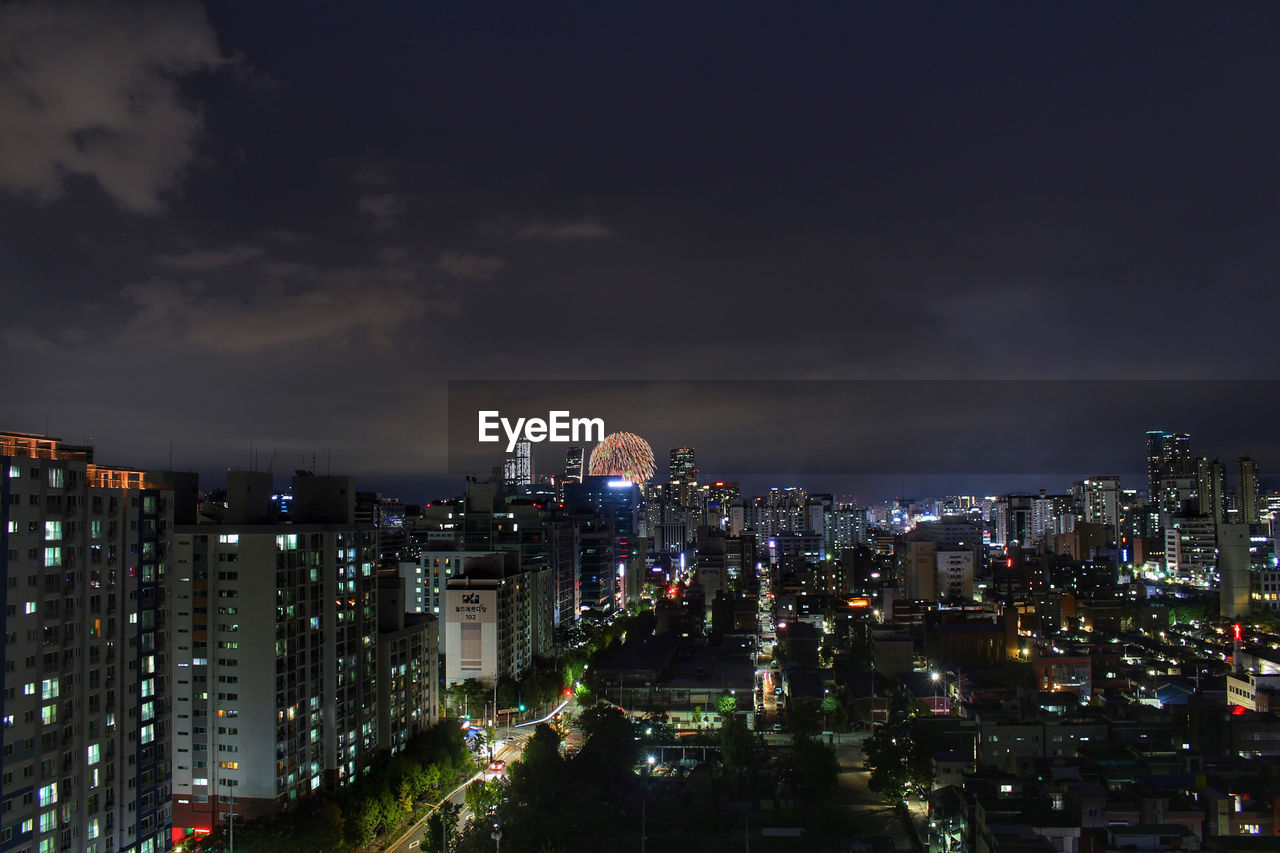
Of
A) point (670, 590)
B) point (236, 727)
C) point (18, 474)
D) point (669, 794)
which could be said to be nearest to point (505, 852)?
point (669, 794)

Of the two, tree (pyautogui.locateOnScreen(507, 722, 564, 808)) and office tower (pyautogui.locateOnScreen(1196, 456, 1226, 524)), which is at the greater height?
office tower (pyautogui.locateOnScreen(1196, 456, 1226, 524))

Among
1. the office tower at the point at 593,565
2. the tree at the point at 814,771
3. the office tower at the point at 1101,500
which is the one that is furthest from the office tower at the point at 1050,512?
the tree at the point at 814,771

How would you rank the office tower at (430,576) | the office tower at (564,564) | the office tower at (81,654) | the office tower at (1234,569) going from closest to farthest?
the office tower at (81,654) → the office tower at (430,576) → the office tower at (564,564) → the office tower at (1234,569)

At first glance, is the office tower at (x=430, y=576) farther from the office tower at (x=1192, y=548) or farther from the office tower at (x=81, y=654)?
the office tower at (x=1192, y=548)

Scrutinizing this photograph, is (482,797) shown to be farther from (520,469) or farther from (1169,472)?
(1169,472)

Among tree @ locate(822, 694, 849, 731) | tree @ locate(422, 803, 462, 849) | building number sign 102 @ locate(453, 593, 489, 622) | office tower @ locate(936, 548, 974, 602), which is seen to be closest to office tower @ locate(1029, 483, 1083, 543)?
office tower @ locate(936, 548, 974, 602)

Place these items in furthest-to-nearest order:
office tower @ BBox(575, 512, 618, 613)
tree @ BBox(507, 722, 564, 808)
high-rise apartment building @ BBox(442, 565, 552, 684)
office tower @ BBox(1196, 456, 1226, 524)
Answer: office tower @ BBox(1196, 456, 1226, 524) → office tower @ BBox(575, 512, 618, 613) → high-rise apartment building @ BBox(442, 565, 552, 684) → tree @ BBox(507, 722, 564, 808)

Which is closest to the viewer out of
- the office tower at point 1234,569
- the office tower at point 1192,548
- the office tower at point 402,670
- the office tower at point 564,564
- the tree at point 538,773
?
the tree at point 538,773

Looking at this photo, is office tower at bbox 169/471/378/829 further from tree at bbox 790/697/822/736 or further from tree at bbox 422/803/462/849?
tree at bbox 790/697/822/736
